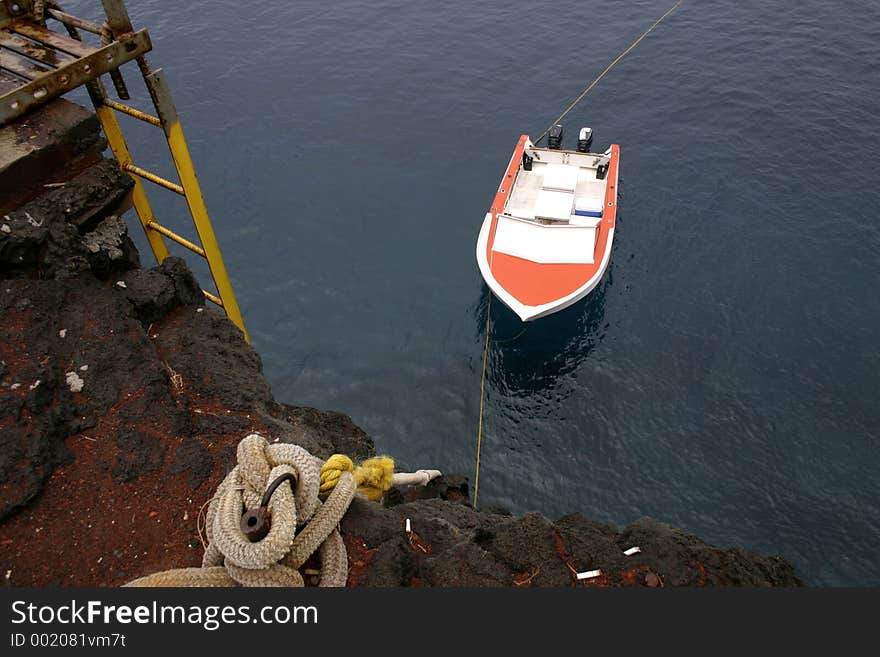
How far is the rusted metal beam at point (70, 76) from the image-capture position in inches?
263

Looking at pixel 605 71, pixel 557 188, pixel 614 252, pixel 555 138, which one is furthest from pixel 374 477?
pixel 605 71

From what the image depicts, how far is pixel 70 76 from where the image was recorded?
7.00 m

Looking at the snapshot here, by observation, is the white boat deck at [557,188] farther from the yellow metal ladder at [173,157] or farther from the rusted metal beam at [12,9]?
the rusted metal beam at [12,9]

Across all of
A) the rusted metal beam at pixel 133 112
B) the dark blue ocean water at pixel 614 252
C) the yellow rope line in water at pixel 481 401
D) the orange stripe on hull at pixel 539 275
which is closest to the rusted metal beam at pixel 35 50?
the rusted metal beam at pixel 133 112

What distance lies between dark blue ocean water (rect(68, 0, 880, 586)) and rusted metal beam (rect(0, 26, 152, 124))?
12.5 meters

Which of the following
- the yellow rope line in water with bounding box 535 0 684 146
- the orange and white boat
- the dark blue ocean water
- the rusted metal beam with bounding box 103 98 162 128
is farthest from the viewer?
→ the yellow rope line in water with bounding box 535 0 684 146

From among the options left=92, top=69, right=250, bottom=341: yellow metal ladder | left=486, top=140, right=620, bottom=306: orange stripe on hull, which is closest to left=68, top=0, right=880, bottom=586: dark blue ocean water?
left=486, top=140, right=620, bottom=306: orange stripe on hull

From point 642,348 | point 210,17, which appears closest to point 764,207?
point 642,348

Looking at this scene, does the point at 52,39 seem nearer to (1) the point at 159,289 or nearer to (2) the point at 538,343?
(1) the point at 159,289

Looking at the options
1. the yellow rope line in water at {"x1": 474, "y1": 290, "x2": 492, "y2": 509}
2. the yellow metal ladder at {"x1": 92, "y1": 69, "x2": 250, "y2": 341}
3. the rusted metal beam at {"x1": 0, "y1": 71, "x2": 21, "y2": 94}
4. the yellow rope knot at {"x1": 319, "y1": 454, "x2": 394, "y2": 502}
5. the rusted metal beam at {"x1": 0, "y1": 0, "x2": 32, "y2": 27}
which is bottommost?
the yellow rope line in water at {"x1": 474, "y1": 290, "x2": 492, "y2": 509}

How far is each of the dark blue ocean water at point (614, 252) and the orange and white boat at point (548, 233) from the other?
1843mm

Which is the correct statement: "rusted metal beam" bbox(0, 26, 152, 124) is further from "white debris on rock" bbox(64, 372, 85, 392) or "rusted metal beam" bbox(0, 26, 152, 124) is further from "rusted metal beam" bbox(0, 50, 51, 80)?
"white debris on rock" bbox(64, 372, 85, 392)

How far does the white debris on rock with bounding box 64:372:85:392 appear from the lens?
274 inches

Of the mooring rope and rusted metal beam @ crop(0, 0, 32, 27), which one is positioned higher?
rusted metal beam @ crop(0, 0, 32, 27)
